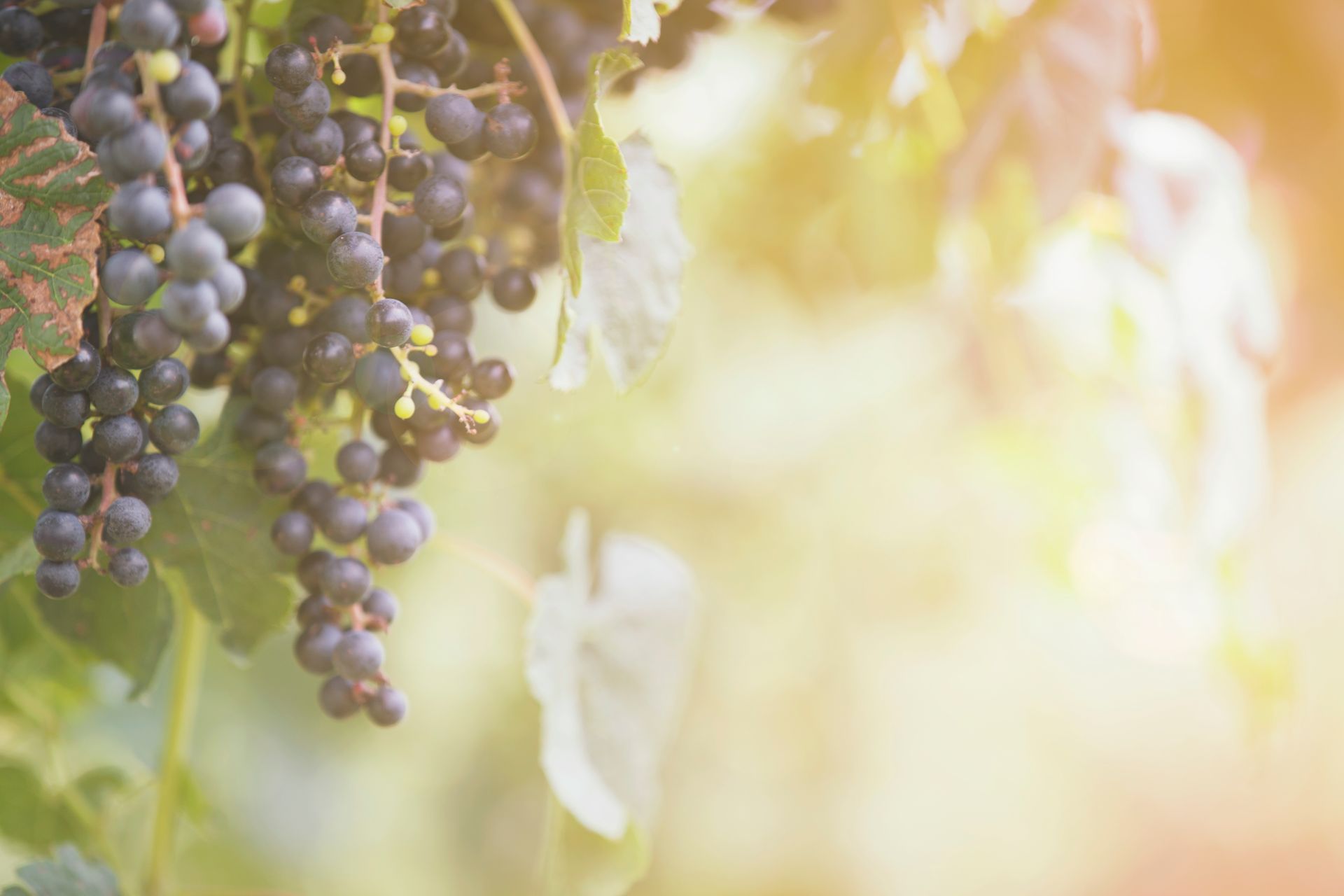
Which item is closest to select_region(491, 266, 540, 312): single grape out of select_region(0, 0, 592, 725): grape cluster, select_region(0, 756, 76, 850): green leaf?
select_region(0, 0, 592, 725): grape cluster

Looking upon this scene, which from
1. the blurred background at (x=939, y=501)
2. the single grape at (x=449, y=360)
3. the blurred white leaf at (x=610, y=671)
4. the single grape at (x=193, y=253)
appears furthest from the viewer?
the blurred background at (x=939, y=501)

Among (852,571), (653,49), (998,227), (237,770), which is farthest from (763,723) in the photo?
(653,49)

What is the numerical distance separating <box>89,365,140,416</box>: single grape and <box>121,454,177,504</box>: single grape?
23 millimetres

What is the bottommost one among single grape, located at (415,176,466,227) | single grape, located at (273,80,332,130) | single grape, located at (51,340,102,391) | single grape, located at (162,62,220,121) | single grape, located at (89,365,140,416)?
single grape, located at (89,365,140,416)

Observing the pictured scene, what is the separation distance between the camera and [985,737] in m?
2.68

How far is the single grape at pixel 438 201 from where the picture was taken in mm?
351

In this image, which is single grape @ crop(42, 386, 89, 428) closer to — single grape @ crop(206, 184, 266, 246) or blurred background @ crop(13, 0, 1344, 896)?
single grape @ crop(206, 184, 266, 246)

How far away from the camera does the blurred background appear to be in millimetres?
652

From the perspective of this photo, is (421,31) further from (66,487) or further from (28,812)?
(28,812)

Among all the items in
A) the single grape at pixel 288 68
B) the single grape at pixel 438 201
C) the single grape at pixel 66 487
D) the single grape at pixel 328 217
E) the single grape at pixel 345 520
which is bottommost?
the single grape at pixel 345 520

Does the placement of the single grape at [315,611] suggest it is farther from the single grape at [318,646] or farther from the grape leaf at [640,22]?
the grape leaf at [640,22]

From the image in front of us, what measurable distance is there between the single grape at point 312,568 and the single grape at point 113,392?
4.1 inches

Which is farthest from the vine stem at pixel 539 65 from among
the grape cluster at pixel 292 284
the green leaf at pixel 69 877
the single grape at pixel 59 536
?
the green leaf at pixel 69 877

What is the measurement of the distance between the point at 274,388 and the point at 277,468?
34mm
